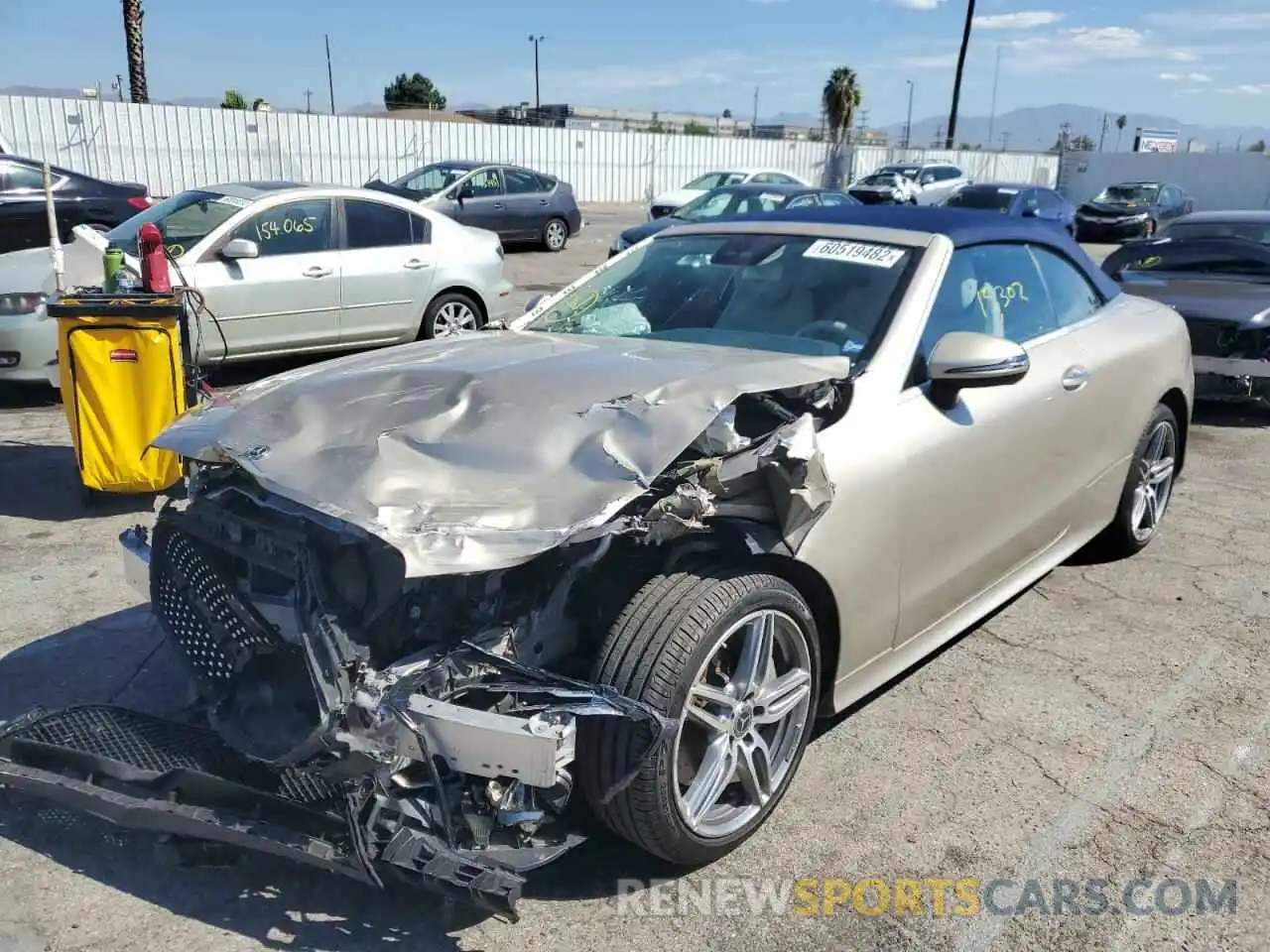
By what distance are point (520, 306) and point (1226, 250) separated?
6.42 metres

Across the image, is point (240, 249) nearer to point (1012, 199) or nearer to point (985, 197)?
point (1012, 199)

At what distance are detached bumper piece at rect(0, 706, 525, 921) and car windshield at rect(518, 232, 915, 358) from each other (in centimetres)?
197

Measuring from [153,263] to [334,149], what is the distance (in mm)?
23655

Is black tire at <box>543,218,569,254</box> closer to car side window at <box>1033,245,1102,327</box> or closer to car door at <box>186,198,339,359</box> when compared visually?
car door at <box>186,198,339,359</box>

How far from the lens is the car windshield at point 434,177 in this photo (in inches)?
741

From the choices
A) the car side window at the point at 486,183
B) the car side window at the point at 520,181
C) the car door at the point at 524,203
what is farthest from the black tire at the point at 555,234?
the car side window at the point at 486,183

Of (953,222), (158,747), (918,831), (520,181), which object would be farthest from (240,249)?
(520,181)

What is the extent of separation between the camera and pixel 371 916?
8.50 feet

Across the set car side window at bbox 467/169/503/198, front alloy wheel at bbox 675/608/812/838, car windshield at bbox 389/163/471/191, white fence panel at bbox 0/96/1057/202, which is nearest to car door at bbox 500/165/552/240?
car side window at bbox 467/169/503/198

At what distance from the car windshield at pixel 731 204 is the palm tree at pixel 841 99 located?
3998 centimetres

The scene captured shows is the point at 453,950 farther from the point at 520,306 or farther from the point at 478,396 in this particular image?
the point at 520,306

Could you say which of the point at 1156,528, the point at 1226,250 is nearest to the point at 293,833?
the point at 1156,528

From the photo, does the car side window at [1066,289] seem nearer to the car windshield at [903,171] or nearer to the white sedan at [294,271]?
the white sedan at [294,271]

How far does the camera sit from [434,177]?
62.7ft
